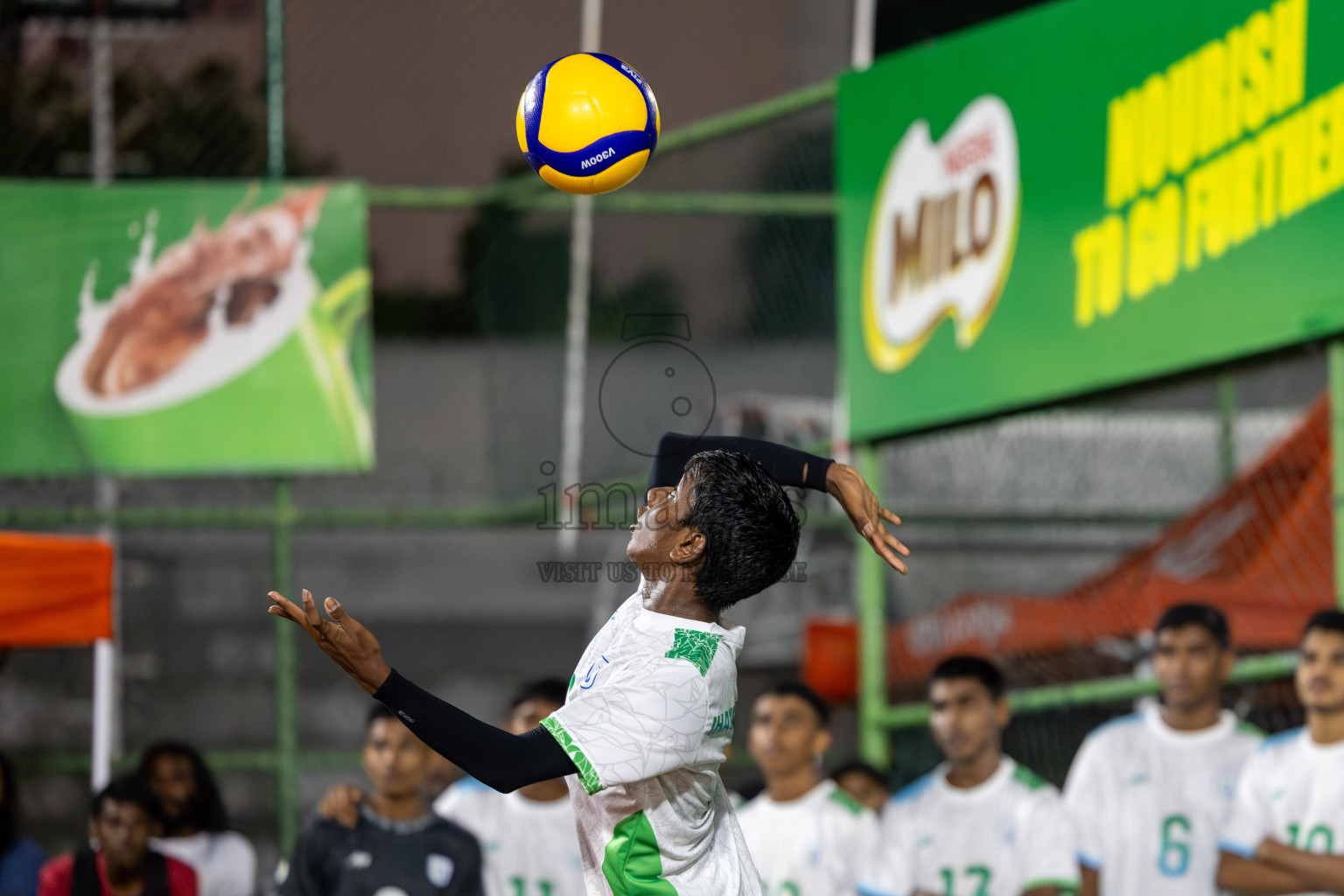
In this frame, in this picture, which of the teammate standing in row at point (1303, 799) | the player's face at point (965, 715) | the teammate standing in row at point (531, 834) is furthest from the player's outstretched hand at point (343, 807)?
the teammate standing in row at point (1303, 799)

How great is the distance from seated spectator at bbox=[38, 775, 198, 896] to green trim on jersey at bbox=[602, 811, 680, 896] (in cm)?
355

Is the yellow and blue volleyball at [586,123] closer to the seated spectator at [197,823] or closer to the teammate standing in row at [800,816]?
the teammate standing in row at [800,816]

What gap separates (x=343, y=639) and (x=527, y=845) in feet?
12.7

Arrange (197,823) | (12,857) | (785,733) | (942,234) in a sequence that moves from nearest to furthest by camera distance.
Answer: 1. (785,733)
2. (12,857)
3. (197,823)
4. (942,234)

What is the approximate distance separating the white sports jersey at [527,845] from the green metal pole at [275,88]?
3969 mm

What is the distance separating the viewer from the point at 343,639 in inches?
114

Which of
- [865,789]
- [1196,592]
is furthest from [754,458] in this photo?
[1196,592]

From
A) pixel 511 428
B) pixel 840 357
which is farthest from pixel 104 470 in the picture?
pixel 840 357

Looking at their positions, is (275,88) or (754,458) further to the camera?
(275,88)

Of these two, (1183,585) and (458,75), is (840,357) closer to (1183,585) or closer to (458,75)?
(1183,585)

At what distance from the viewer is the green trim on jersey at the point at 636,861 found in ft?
10.8

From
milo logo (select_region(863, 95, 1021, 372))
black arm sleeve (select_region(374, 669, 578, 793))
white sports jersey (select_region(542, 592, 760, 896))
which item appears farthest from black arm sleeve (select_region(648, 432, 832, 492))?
milo logo (select_region(863, 95, 1021, 372))

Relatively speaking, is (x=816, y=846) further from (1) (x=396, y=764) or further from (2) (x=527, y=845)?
A: (1) (x=396, y=764)

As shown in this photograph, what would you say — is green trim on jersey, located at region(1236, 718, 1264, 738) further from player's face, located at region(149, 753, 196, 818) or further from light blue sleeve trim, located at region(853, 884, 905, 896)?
player's face, located at region(149, 753, 196, 818)
